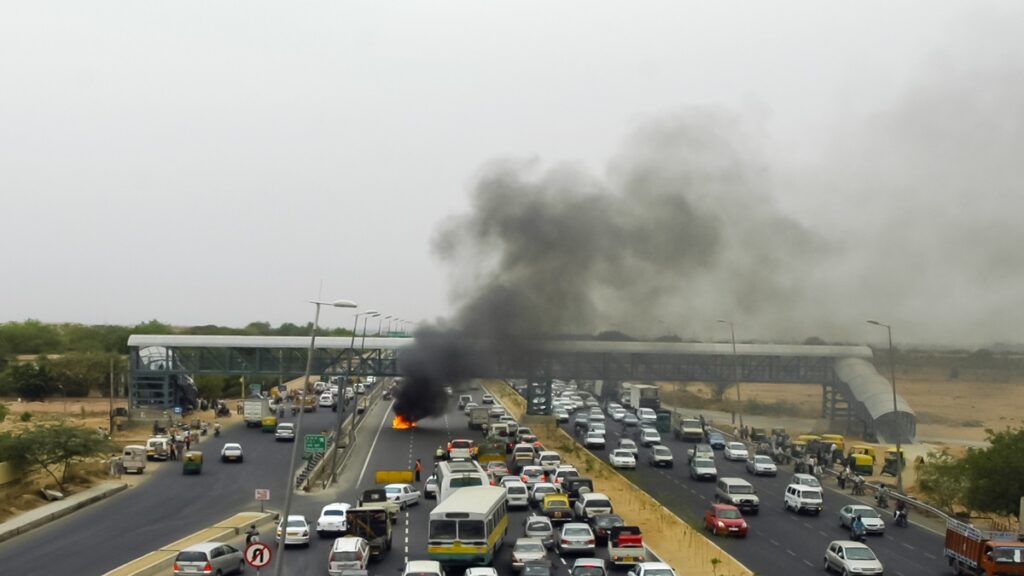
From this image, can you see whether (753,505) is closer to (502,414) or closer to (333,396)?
(502,414)

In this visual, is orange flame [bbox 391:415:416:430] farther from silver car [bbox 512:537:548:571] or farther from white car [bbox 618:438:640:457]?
silver car [bbox 512:537:548:571]

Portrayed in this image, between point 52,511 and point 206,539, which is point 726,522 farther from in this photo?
point 52,511

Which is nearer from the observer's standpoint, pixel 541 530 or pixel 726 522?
pixel 541 530

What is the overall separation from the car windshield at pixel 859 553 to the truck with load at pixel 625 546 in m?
5.75

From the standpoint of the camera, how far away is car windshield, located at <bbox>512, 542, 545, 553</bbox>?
1141 inches

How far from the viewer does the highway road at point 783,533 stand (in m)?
31.0

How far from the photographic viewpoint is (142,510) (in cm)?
4353

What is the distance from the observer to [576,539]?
105 ft

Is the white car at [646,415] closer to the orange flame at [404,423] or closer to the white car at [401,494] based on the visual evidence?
the orange flame at [404,423]

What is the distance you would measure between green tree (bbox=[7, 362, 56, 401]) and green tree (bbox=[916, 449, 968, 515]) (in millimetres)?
91692

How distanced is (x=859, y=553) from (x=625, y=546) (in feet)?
21.3

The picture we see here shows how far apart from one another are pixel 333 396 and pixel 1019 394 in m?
71.2

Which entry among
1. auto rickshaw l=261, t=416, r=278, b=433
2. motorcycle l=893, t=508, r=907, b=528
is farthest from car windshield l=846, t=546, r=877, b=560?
auto rickshaw l=261, t=416, r=278, b=433

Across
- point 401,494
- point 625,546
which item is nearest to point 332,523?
point 401,494
